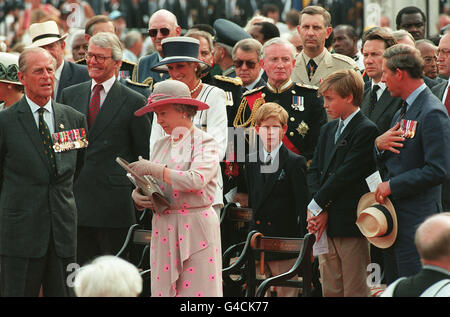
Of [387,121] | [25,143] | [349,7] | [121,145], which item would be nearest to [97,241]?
[121,145]

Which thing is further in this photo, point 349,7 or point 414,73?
point 349,7

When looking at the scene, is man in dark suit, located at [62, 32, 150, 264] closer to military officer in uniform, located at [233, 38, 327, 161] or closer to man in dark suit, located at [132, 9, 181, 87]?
military officer in uniform, located at [233, 38, 327, 161]

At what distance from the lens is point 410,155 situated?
20.9ft

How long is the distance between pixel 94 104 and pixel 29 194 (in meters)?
1.60

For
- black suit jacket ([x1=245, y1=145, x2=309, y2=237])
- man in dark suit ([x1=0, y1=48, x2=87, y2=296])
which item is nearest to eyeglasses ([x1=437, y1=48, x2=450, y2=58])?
black suit jacket ([x1=245, y1=145, x2=309, y2=237])

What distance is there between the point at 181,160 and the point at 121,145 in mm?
1827

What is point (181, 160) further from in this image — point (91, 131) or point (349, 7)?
point (349, 7)

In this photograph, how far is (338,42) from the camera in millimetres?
10469

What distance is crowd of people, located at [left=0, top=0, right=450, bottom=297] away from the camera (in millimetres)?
5898

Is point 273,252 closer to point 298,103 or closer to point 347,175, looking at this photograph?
point 347,175

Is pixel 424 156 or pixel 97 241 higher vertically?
pixel 424 156

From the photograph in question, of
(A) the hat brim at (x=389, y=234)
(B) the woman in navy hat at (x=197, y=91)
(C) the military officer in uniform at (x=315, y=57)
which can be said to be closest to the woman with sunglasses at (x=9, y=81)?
(B) the woman in navy hat at (x=197, y=91)

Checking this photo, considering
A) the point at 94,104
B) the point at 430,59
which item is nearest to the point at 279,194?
the point at 94,104

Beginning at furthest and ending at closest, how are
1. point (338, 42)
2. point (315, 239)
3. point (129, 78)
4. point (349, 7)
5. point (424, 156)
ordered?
point (349, 7) < point (338, 42) < point (129, 78) < point (315, 239) < point (424, 156)
